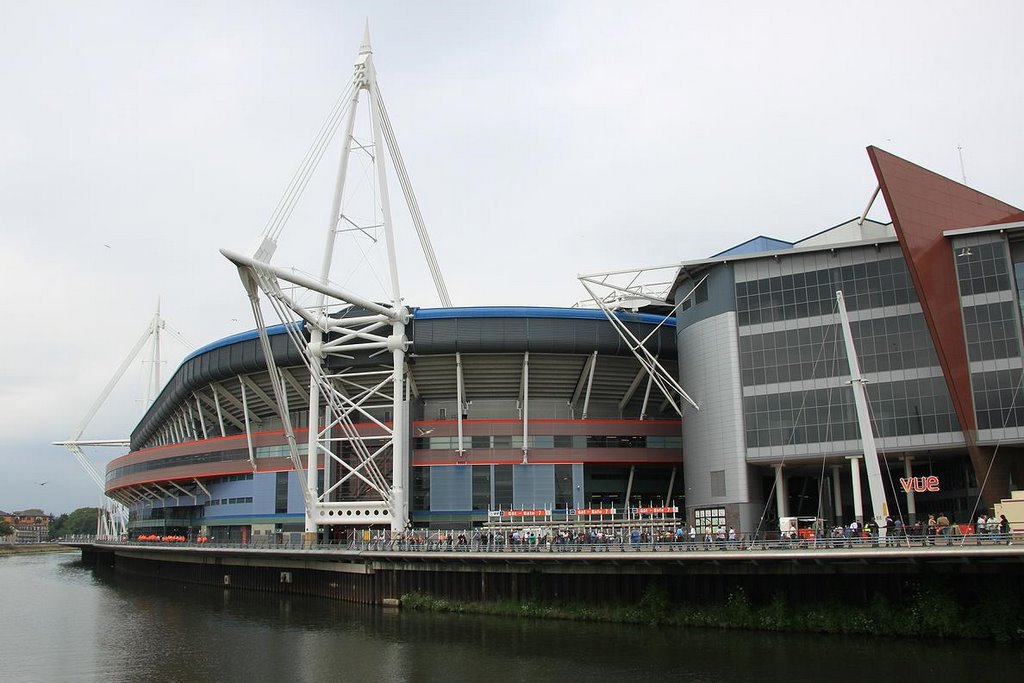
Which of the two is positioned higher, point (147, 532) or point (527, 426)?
point (527, 426)

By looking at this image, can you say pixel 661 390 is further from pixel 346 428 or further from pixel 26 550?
pixel 26 550

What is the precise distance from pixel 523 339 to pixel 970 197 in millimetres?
31326

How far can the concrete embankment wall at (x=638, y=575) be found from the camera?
119 ft

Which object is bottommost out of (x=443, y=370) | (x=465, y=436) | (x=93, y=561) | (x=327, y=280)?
(x=93, y=561)

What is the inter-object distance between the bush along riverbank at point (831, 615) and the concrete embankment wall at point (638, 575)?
46cm

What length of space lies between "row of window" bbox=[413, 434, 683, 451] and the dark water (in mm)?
19562

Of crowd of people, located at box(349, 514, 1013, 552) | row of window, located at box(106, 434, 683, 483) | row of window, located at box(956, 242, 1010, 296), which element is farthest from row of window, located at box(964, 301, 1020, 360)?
row of window, located at box(106, 434, 683, 483)

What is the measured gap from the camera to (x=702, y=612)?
135 feet

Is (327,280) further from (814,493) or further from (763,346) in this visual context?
(814,493)

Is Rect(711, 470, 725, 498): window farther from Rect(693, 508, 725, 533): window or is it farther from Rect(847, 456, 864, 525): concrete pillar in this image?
Rect(847, 456, 864, 525): concrete pillar

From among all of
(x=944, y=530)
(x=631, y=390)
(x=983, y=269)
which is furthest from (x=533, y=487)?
(x=944, y=530)

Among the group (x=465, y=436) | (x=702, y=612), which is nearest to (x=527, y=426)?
(x=465, y=436)

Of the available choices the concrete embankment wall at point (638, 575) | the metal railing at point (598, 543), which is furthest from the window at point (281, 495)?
the concrete embankment wall at point (638, 575)

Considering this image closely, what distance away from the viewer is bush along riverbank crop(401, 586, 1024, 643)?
116 ft
